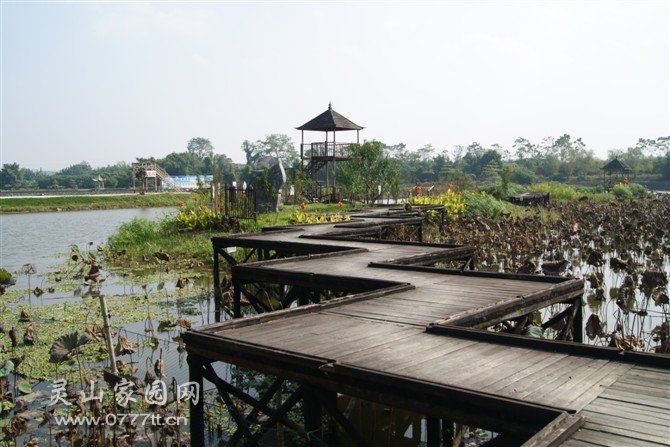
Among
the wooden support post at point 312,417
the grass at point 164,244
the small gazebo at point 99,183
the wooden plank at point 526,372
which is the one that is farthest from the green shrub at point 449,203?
the small gazebo at point 99,183

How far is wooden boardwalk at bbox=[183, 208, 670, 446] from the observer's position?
3025 millimetres

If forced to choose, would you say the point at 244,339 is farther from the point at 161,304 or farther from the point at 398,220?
the point at 398,220

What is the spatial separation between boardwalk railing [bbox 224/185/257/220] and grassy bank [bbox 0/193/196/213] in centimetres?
1909

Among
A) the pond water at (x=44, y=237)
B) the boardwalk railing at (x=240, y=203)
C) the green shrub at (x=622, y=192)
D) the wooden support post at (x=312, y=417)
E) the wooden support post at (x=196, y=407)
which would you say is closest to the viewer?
the wooden support post at (x=312, y=417)

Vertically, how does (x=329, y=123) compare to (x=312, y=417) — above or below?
above

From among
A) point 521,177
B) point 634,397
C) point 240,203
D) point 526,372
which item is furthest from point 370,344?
point 521,177

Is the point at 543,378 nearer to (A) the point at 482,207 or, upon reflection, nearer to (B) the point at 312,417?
(B) the point at 312,417

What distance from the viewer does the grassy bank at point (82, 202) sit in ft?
127

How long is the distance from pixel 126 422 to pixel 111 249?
39.9 feet

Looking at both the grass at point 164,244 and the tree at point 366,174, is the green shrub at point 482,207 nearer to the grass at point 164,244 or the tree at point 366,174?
the tree at point 366,174

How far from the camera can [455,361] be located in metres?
3.84

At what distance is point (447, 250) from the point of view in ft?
28.8

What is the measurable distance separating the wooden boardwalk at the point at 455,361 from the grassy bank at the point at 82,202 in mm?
32129

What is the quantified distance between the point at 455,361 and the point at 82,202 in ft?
136
